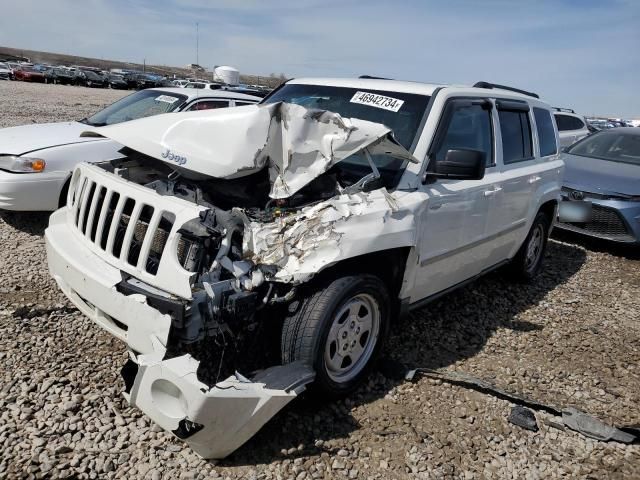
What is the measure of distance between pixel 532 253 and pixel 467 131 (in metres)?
2.39

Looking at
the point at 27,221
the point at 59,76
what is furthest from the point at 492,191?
the point at 59,76

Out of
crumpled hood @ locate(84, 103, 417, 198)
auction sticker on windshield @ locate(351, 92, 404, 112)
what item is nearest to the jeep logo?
crumpled hood @ locate(84, 103, 417, 198)

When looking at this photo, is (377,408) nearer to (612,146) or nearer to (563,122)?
(612,146)

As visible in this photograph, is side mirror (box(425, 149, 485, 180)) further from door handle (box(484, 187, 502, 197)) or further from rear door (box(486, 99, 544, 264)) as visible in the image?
rear door (box(486, 99, 544, 264))

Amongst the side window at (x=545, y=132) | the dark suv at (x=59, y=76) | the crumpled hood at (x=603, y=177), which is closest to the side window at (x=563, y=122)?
the crumpled hood at (x=603, y=177)

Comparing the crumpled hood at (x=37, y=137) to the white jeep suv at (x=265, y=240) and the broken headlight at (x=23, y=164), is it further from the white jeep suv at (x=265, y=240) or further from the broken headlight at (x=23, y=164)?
the white jeep suv at (x=265, y=240)

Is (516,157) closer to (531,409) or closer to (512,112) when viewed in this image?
(512,112)

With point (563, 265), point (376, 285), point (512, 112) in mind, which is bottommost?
point (563, 265)

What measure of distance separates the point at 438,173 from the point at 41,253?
374 centimetres

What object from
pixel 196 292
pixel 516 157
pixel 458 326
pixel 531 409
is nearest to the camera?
pixel 196 292

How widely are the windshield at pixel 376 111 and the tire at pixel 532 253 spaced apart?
2.40 meters

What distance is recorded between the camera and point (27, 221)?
18.9 feet

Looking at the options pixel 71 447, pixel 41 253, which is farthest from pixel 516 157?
pixel 41 253

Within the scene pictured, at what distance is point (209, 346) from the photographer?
3562 millimetres
